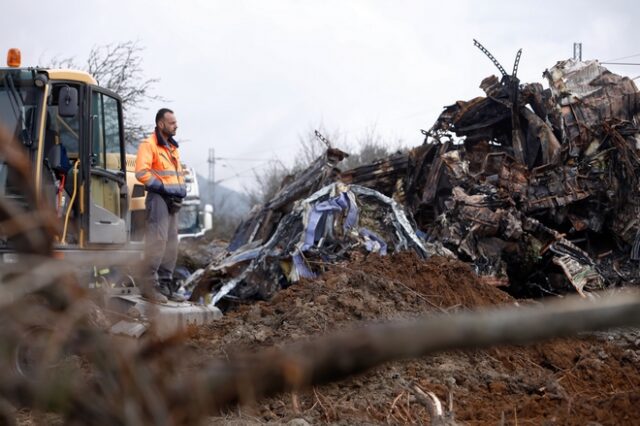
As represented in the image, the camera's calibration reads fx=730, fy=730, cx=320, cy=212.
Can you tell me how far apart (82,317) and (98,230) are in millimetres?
6120

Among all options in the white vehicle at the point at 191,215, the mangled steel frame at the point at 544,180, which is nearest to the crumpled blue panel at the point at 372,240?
the mangled steel frame at the point at 544,180

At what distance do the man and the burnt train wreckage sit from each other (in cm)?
212

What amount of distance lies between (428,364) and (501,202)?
5.60 metres

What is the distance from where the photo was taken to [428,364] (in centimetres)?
635

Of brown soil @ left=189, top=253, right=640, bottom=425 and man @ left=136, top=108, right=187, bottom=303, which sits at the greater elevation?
man @ left=136, top=108, right=187, bottom=303

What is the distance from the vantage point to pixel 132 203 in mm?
10281

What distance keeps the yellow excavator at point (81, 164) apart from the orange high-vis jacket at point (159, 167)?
256 mm

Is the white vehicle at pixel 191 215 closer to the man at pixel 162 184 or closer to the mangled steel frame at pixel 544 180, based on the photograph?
the mangled steel frame at pixel 544 180

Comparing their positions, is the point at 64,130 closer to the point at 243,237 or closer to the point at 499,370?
the point at 499,370

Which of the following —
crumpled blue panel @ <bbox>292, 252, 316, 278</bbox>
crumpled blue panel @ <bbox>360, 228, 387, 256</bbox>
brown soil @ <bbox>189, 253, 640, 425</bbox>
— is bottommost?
brown soil @ <bbox>189, 253, 640, 425</bbox>

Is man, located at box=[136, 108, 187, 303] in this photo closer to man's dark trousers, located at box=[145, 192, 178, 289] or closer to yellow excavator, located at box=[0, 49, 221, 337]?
man's dark trousers, located at box=[145, 192, 178, 289]

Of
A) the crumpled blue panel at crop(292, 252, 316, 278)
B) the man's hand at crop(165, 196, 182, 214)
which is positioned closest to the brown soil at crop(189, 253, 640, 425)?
the crumpled blue panel at crop(292, 252, 316, 278)

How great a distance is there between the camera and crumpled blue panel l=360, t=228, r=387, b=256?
10.3 meters

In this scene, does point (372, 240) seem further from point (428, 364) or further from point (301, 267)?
point (428, 364)
